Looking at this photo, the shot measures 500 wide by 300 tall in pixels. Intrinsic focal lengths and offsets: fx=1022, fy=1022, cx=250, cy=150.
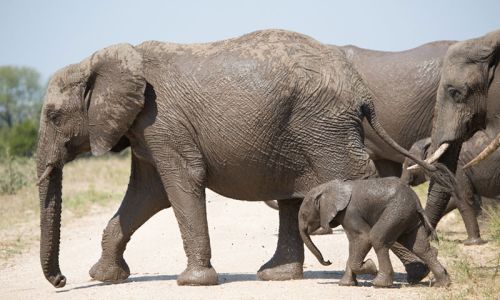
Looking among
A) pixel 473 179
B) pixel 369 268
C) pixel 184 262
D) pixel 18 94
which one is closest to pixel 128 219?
pixel 184 262

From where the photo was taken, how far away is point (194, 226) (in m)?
8.95

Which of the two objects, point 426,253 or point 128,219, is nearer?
point 426,253

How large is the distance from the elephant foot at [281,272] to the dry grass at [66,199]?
420 centimetres

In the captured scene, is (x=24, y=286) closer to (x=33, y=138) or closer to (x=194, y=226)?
(x=194, y=226)

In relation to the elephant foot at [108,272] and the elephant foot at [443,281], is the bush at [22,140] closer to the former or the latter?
the elephant foot at [108,272]

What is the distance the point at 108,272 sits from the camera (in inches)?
376

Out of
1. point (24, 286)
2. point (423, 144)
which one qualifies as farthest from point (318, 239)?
point (24, 286)

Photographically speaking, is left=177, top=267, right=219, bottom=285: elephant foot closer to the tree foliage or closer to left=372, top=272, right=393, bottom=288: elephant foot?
left=372, top=272, right=393, bottom=288: elephant foot

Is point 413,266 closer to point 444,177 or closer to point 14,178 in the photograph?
point 444,177

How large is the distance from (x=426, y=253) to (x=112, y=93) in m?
3.12

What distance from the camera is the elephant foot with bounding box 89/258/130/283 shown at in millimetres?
9555

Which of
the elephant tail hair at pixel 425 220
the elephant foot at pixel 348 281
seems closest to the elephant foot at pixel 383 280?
the elephant foot at pixel 348 281

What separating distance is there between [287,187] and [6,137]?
3148 cm

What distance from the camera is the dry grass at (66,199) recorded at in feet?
46.0
